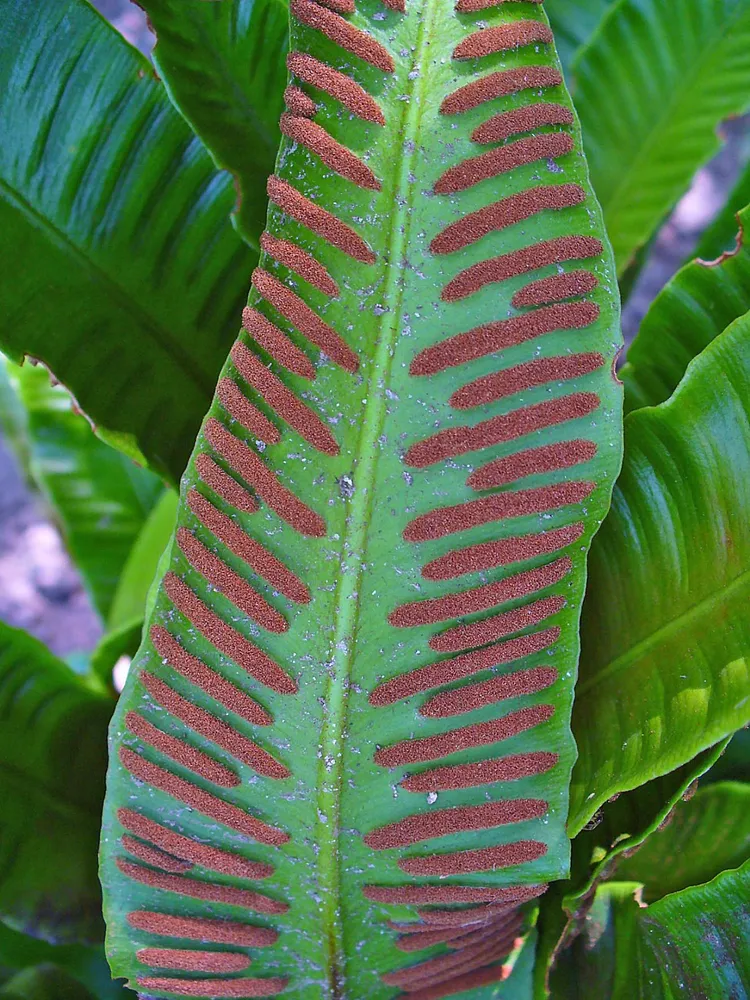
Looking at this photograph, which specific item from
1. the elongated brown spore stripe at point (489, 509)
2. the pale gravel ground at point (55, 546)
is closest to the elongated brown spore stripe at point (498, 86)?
the elongated brown spore stripe at point (489, 509)

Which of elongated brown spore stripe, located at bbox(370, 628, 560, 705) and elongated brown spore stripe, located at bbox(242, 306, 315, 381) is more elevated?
elongated brown spore stripe, located at bbox(242, 306, 315, 381)

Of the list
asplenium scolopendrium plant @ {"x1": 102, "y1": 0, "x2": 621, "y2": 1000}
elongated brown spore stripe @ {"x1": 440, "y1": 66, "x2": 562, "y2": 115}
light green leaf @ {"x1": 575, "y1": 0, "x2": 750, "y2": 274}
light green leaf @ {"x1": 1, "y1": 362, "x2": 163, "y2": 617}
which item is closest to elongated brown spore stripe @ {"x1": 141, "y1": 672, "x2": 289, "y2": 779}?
asplenium scolopendrium plant @ {"x1": 102, "y1": 0, "x2": 621, "y2": 1000}

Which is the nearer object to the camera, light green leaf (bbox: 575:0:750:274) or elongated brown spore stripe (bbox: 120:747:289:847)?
elongated brown spore stripe (bbox: 120:747:289:847)

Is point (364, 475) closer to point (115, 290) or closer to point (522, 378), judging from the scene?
point (522, 378)

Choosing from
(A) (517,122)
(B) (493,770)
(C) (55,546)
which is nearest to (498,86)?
(A) (517,122)

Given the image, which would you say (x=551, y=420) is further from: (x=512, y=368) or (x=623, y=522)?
(x=623, y=522)

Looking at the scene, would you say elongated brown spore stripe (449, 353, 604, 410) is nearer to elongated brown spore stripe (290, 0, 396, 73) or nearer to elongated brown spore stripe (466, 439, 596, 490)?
elongated brown spore stripe (466, 439, 596, 490)

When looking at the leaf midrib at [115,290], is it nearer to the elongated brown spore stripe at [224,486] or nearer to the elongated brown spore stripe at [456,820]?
the elongated brown spore stripe at [224,486]

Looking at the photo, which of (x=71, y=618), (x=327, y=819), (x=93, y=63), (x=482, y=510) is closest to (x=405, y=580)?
(x=482, y=510)
